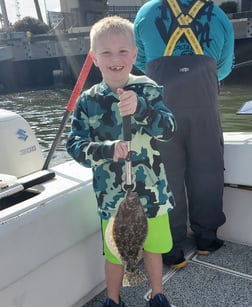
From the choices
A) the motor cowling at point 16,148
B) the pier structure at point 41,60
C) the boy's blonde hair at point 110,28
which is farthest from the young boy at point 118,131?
the pier structure at point 41,60

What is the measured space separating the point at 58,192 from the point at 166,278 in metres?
0.87

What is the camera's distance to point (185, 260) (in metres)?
2.39

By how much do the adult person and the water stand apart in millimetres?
5147

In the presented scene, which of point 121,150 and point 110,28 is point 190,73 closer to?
point 110,28

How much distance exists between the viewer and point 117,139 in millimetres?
1696

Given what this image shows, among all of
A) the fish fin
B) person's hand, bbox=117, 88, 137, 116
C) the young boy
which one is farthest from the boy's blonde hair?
the fish fin

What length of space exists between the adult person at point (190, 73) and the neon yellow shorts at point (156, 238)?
1.59ft

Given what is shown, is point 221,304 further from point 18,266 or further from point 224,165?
point 18,266

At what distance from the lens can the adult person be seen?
2.05 m

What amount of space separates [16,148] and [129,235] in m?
1.62

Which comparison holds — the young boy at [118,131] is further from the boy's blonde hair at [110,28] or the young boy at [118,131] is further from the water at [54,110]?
the water at [54,110]

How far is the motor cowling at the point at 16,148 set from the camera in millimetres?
2881

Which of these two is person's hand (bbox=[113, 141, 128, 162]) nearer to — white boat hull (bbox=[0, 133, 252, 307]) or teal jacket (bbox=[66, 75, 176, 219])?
teal jacket (bbox=[66, 75, 176, 219])

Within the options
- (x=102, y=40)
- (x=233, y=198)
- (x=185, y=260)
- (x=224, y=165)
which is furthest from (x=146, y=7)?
(x=185, y=260)
